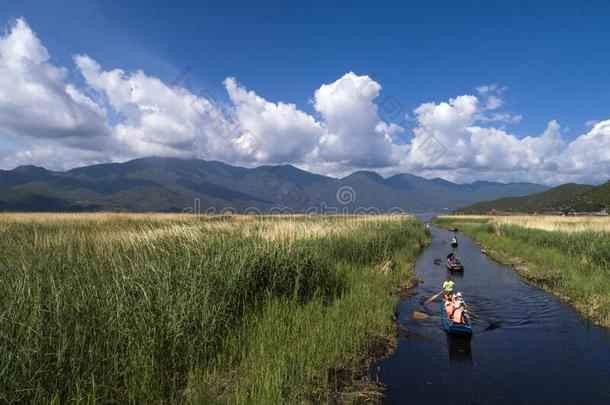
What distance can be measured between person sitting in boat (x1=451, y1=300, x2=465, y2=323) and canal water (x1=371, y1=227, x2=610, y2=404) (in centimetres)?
65

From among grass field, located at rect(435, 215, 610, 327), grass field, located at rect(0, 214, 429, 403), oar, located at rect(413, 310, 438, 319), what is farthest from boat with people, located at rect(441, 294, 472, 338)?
grass field, located at rect(435, 215, 610, 327)

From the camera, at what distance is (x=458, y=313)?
1198cm

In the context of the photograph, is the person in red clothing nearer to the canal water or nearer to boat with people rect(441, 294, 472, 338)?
boat with people rect(441, 294, 472, 338)

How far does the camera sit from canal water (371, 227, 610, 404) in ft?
27.1

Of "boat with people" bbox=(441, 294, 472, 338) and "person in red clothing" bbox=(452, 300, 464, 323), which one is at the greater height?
"person in red clothing" bbox=(452, 300, 464, 323)

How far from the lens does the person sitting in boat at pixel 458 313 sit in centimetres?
1192

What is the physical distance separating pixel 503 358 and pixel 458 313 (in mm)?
1955

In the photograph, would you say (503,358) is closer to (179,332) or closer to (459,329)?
(459,329)

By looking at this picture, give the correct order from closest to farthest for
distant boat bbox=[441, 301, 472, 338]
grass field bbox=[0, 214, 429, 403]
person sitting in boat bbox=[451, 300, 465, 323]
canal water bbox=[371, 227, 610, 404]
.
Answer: grass field bbox=[0, 214, 429, 403]
canal water bbox=[371, 227, 610, 404]
distant boat bbox=[441, 301, 472, 338]
person sitting in boat bbox=[451, 300, 465, 323]

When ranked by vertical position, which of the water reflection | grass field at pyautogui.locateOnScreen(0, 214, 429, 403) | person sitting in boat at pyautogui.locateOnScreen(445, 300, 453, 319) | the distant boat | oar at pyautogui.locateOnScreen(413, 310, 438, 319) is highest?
grass field at pyautogui.locateOnScreen(0, 214, 429, 403)

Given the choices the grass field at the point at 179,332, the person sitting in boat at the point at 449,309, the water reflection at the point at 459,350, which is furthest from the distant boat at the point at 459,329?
the grass field at the point at 179,332

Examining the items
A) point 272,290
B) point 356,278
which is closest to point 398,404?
point 272,290

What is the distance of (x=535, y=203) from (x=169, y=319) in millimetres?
216700

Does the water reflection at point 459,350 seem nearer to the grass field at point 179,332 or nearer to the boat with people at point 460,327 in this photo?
the boat with people at point 460,327
